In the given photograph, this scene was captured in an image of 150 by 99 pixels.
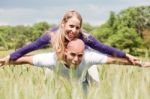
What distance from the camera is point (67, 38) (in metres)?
2.98

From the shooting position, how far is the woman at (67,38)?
299 cm

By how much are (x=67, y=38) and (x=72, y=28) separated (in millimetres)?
143

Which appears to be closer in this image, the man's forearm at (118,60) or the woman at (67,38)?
the man's forearm at (118,60)

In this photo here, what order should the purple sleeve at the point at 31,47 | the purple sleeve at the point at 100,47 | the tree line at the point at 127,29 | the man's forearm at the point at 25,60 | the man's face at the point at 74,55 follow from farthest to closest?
the tree line at the point at 127,29 → the purple sleeve at the point at 100,47 → the purple sleeve at the point at 31,47 → the man's forearm at the point at 25,60 → the man's face at the point at 74,55

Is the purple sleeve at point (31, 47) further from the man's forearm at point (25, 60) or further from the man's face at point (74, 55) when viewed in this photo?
the man's face at point (74, 55)

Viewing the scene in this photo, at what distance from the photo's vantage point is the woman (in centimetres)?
299

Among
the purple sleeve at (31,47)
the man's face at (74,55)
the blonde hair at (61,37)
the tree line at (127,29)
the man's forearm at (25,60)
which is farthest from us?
the tree line at (127,29)

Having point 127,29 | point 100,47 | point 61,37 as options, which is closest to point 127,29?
point 127,29

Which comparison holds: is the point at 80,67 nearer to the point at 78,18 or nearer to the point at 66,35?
the point at 66,35

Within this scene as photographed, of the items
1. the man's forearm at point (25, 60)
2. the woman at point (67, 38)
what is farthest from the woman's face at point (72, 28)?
the man's forearm at point (25, 60)

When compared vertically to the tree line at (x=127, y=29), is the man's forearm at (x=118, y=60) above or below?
above

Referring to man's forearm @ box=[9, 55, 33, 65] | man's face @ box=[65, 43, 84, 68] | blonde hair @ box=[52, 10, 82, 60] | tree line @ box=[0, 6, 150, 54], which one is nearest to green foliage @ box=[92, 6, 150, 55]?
tree line @ box=[0, 6, 150, 54]

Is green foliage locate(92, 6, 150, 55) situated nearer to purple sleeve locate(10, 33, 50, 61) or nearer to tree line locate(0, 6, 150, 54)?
tree line locate(0, 6, 150, 54)

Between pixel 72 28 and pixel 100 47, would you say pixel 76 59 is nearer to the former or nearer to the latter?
pixel 72 28
